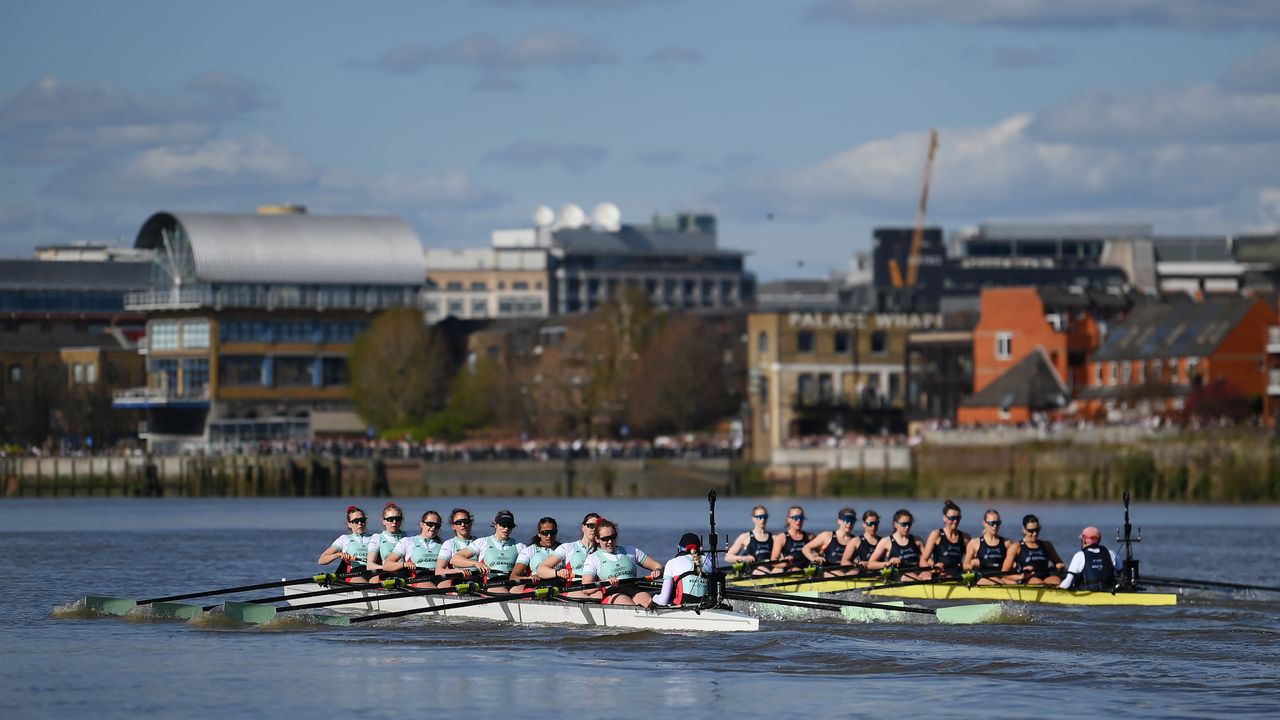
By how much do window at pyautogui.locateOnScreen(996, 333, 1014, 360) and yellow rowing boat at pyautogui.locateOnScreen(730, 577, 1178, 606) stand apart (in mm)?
80506

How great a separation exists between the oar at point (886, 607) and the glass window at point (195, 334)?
10572 centimetres

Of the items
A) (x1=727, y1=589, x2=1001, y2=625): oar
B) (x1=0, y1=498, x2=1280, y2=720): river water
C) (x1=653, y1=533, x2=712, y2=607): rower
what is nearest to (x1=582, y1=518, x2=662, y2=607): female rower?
(x1=653, y1=533, x2=712, y2=607): rower

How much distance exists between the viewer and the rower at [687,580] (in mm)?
35469

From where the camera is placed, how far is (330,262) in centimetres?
14562

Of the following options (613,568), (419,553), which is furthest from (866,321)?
(613,568)

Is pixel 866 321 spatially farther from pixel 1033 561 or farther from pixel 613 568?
pixel 613 568

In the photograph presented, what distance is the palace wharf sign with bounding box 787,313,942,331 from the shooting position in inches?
5256

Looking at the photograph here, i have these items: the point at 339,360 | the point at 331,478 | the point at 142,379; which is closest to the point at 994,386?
the point at 331,478

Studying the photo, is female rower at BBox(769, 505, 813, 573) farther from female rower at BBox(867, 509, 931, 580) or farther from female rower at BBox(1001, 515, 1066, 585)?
female rower at BBox(1001, 515, 1066, 585)

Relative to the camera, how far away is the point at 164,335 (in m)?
144

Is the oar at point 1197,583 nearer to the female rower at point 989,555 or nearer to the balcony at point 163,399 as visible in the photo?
the female rower at point 989,555

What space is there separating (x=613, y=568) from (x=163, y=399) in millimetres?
107624

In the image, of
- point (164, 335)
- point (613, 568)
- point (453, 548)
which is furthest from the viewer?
point (164, 335)

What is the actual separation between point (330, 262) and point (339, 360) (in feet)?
20.3
